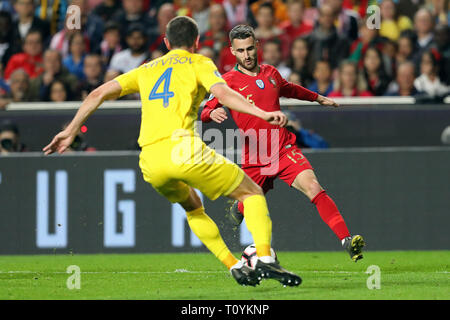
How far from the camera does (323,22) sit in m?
13.4

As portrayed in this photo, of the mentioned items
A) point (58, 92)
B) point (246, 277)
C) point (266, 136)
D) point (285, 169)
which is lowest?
point (246, 277)

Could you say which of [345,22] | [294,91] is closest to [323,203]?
[294,91]

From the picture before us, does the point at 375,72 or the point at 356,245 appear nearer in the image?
the point at 356,245

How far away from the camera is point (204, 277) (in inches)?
339

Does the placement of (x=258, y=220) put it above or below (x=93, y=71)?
below

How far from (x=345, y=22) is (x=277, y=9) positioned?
127 cm

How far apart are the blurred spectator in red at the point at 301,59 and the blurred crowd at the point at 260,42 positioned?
1 centimetres

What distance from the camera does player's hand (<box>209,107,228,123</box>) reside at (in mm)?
8070

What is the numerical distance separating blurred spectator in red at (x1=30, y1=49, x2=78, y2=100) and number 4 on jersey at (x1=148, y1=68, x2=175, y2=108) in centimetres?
655

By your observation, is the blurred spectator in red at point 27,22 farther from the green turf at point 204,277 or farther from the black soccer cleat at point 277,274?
the black soccer cleat at point 277,274

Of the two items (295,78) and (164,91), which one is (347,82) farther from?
(164,91)

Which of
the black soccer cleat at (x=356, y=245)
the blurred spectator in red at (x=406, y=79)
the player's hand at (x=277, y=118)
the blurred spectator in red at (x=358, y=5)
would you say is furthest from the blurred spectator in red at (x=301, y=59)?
the player's hand at (x=277, y=118)

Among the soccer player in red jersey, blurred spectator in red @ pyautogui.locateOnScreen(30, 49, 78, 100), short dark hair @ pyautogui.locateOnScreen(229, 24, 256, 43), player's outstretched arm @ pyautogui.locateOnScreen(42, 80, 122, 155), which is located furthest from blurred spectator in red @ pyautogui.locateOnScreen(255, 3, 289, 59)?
player's outstretched arm @ pyautogui.locateOnScreen(42, 80, 122, 155)
